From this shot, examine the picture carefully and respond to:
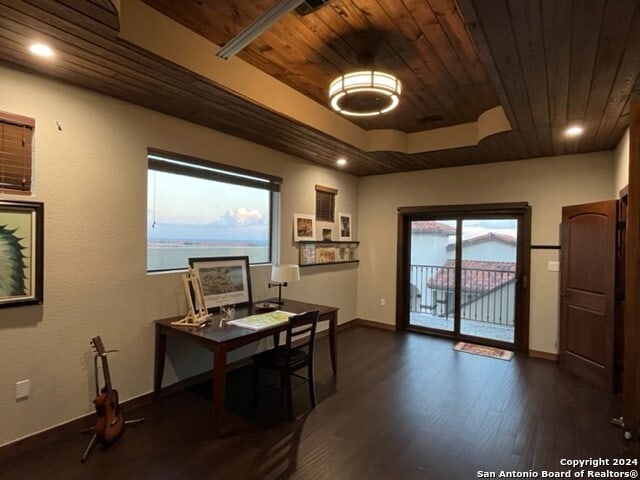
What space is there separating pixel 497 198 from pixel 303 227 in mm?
2746

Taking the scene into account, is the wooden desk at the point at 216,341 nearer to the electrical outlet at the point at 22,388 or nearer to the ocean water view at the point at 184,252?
the ocean water view at the point at 184,252

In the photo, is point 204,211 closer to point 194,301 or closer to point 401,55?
point 194,301

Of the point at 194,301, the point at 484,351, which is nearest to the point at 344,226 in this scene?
the point at 484,351

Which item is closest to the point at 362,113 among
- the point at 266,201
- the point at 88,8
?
the point at 266,201

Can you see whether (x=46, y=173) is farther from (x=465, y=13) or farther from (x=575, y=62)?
(x=575, y=62)

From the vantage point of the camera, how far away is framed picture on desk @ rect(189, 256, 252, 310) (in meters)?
3.42

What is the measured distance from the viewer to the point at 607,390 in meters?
3.49

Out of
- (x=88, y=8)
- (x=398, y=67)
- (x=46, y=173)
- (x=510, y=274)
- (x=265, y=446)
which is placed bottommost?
(x=265, y=446)

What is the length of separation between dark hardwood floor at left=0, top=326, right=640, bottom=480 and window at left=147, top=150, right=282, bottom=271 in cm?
137

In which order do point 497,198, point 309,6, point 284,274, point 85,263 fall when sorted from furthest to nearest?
1. point 497,198
2. point 284,274
3. point 85,263
4. point 309,6

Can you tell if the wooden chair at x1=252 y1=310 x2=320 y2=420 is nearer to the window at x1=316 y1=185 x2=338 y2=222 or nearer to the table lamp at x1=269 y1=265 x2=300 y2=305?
the table lamp at x1=269 y1=265 x2=300 y2=305

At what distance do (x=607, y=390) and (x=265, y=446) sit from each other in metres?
3.42

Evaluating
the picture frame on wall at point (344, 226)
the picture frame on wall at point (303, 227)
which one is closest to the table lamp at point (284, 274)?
the picture frame on wall at point (303, 227)

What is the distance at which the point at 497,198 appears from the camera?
4.88 meters
